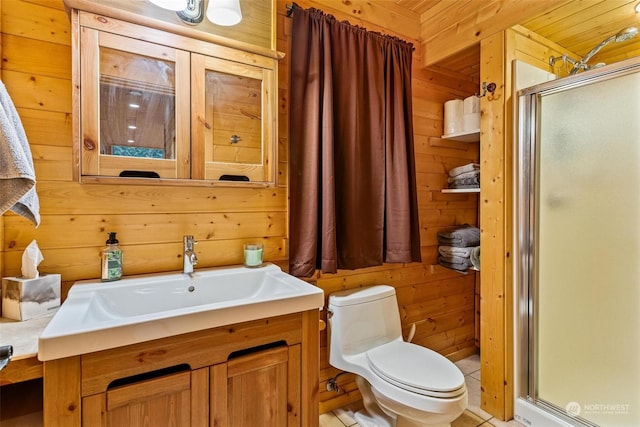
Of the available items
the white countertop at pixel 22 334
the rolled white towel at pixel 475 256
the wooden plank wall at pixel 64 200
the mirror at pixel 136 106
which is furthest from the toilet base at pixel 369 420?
the mirror at pixel 136 106

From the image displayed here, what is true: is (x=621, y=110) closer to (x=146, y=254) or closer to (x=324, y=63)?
(x=324, y=63)

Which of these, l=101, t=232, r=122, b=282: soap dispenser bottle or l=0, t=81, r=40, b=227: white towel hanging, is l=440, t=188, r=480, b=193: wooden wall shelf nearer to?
l=101, t=232, r=122, b=282: soap dispenser bottle

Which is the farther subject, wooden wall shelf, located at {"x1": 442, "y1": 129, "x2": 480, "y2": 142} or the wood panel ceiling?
wooden wall shelf, located at {"x1": 442, "y1": 129, "x2": 480, "y2": 142}

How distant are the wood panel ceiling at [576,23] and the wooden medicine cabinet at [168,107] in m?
1.22

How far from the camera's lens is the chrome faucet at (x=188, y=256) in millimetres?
1335

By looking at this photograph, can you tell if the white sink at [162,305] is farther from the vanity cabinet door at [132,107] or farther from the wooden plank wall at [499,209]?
the wooden plank wall at [499,209]

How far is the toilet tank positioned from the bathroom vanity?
17.0 inches

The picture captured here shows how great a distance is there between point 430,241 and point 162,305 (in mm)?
1665

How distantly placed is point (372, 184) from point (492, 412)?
55.1 inches

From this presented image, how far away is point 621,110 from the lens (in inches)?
54.9

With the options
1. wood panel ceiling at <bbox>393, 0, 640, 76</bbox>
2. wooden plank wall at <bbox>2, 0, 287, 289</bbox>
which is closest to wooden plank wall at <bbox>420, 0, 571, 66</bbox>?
wood panel ceiling at <bbox>393, 0, 640, 76</bbox>

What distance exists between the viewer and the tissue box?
99cm

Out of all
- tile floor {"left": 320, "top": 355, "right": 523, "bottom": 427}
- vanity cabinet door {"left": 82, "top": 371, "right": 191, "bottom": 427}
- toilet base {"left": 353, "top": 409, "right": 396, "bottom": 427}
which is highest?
vanity cabinet door {"left": 82, "top": 371, "right": 191, "bottom": 427}

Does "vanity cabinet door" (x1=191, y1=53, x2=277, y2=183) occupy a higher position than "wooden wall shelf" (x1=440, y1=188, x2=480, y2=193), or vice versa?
"vanity cabinet door" (x1=191, y1=53, x2=277, y2=183)
